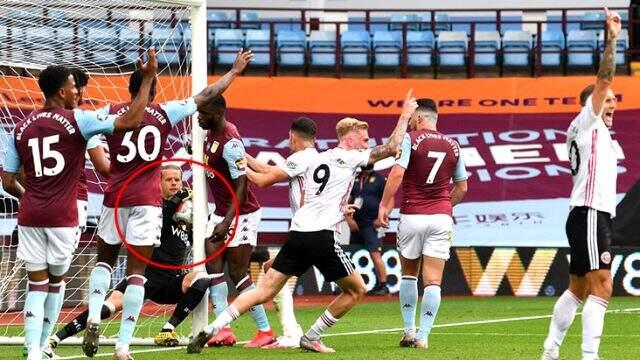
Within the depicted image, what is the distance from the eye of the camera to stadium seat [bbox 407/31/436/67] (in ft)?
87.6

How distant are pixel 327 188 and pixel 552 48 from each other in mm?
15774

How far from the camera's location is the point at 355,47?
26906 millimetres

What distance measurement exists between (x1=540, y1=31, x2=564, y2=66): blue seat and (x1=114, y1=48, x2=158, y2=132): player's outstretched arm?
693 inches

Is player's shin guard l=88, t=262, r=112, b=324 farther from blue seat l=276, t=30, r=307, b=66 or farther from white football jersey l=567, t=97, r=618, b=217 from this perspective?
blue seat l=276, t=30, r=307, b=66

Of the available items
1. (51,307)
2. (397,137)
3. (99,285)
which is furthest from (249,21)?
Result: (51,307)

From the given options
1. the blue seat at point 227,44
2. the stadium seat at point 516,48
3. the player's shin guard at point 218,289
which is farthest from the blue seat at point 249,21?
the player's shin guard at point 218,289

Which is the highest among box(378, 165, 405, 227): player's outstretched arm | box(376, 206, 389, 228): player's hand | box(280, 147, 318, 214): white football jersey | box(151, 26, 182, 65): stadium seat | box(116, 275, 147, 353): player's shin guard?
box(151, 26, 182, 65): stadium seat

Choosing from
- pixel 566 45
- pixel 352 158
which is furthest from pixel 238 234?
pixel 566 45

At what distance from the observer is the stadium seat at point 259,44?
86.7 feet

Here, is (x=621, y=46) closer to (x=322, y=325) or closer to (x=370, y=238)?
(x=370, y=238)

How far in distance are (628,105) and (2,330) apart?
13.1 m

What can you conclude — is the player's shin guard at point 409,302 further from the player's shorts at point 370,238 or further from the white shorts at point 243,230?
the player's shorts at point 370,238

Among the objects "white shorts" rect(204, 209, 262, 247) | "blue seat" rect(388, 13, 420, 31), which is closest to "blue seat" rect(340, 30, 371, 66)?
"blue seat" rect(388, 13, 420, 31)

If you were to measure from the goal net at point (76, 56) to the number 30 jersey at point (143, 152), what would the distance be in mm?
1949
